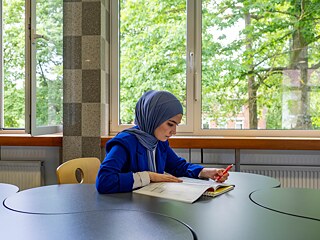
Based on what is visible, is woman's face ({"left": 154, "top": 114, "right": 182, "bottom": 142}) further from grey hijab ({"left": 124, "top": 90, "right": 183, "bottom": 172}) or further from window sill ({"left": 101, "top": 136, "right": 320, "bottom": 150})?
window sill ({"left": 101, "top": 136, "right": 320, "bottom": 150})

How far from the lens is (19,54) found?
3.25m

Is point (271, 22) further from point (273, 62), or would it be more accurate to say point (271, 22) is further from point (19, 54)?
point (19, 54)

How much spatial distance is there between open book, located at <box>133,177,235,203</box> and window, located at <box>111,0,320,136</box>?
1465 millimetres

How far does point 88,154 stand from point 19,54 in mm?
1235

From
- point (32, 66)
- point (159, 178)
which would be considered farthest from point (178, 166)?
point (32, 66)

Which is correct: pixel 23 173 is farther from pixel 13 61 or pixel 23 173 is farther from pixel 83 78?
pixel 13 61

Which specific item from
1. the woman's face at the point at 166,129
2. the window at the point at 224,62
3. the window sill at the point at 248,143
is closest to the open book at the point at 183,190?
the woman's face at the point at 166,129

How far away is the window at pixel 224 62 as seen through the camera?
114 inches

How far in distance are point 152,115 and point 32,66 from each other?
122 cm

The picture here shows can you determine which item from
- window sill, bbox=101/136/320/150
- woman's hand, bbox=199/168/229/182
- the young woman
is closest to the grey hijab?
the young woman

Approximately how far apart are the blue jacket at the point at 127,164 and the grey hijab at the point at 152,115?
0.10 ft

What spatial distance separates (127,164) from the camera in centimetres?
165

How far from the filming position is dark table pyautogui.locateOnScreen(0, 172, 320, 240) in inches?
38.3

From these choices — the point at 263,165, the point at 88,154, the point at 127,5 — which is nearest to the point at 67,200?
the point at 88,154
